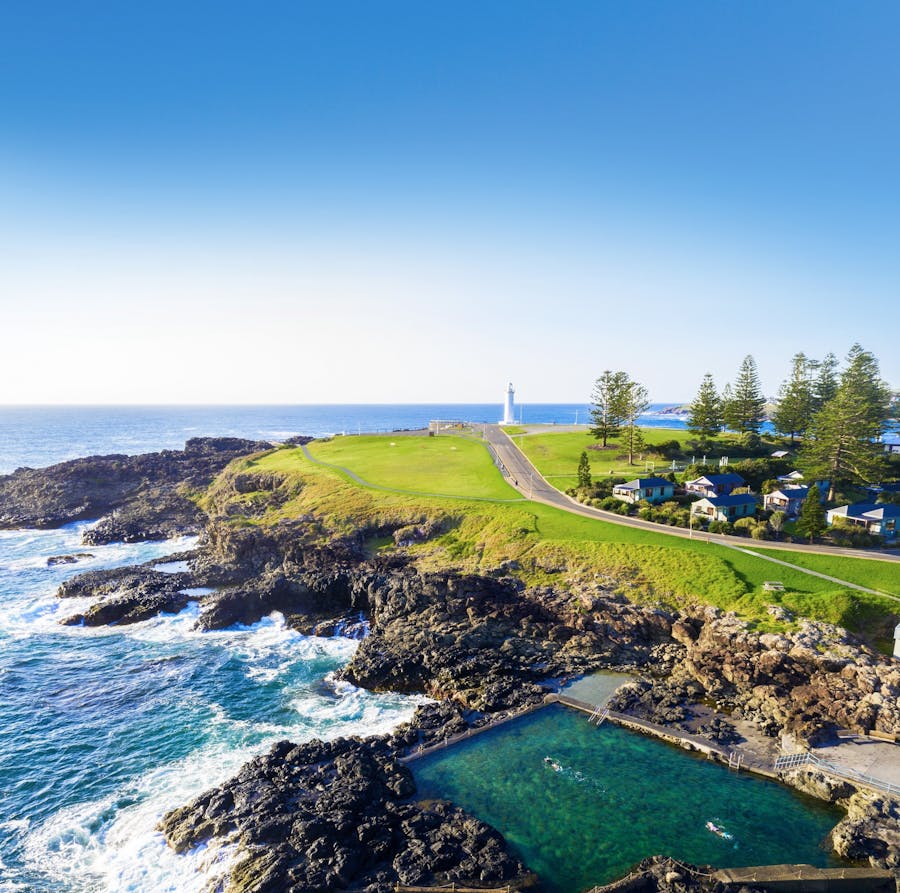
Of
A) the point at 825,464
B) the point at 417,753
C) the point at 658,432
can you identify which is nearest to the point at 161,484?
the point at 417,753

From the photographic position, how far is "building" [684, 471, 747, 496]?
57.9 metres

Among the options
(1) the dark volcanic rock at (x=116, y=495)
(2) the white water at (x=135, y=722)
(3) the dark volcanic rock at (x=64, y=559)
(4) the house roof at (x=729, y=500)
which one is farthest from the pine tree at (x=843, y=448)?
(3) the dark volcanic rock at (x=64, y=559)

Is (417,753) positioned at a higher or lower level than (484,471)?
lower

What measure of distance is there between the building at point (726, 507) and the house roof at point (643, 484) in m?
5.34

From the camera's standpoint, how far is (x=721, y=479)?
198ft

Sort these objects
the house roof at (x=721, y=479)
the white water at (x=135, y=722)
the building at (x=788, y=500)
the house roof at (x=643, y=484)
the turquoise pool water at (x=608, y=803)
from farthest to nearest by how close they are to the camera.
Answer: the house roof at (x=721, y=479) < the house roof at (x=643, y=484) < the building at (x=788, y=500) < the white water at (x=135, y=722) < the turquoise pool water at (x=608, y=803)

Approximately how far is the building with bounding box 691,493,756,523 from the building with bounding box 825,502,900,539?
272 inches

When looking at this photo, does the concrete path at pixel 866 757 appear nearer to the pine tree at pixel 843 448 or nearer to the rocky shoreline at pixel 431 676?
the rocky shoreline at pixel 431 676

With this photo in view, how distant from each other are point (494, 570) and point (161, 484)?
7075 centimetres

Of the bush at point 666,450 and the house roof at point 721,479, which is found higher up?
the bush at point 666,450

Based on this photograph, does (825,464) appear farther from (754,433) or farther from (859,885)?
(859,885)

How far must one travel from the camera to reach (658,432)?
99.8 meters

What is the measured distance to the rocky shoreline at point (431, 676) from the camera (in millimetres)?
20719

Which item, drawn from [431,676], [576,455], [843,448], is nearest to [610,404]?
[576,455]
